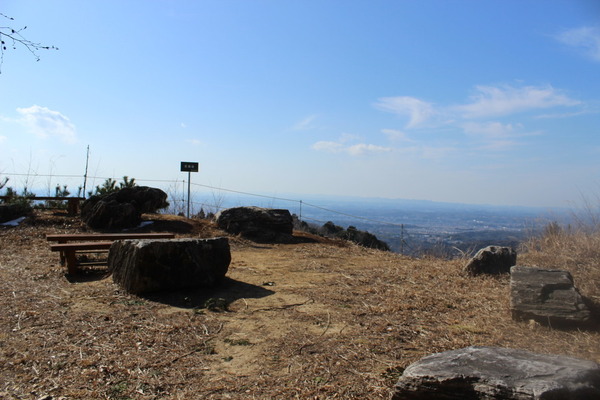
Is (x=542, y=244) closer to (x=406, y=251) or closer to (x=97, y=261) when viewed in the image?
(x=406, y=251)

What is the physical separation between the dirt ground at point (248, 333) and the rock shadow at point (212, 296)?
0.07 feet

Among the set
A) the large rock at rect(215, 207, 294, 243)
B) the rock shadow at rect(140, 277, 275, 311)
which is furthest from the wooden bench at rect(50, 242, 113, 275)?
the large rock at rect(215, 207, 294, 243)

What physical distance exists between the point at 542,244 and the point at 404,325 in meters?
4.45

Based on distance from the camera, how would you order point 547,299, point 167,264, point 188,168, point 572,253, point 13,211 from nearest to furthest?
point 547,299, point 167,264, point 572,253, point 13,211, point 188,168

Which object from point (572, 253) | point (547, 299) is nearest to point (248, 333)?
point (547, 299)

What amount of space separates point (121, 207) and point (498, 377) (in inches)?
372

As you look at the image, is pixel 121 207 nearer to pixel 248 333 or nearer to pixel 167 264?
pixel 167 264

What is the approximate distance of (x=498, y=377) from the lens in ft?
7.16

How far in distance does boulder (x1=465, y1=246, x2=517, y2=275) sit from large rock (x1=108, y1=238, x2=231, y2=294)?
137 inches

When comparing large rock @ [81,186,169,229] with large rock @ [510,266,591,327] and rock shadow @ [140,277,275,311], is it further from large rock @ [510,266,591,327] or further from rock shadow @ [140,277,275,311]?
large rock @ [510,266,591,327]

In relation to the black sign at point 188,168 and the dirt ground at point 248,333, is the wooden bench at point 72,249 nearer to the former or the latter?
the dirt ground at point 248,333

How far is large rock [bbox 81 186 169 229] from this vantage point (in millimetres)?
9891

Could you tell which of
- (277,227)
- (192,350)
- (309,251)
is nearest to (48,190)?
(277,227)

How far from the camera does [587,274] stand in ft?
17.5
